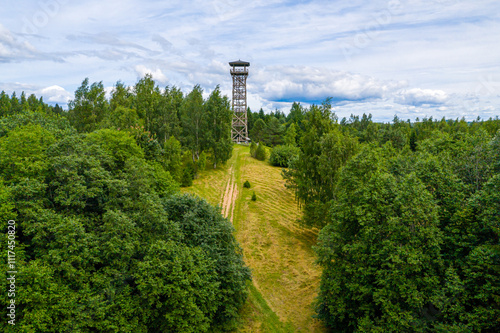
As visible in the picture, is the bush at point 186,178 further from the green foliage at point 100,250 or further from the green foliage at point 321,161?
the green foliage at point 100,250

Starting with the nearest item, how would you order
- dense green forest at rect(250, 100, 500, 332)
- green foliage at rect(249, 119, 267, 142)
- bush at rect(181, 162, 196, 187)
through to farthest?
1. dense green forest at rect(250, 100, 500, 332)
2. bush at rect(181, 162, 196, 187)
3. green foliage at rect(249, 119, 267, 142)

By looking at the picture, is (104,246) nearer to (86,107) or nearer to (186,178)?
(186,178)

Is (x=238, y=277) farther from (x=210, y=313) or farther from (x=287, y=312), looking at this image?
(x=287, y=312)

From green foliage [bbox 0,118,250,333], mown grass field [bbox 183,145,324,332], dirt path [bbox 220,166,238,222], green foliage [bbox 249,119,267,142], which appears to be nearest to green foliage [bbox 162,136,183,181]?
mown grass field [bbox 183,145,324,332]

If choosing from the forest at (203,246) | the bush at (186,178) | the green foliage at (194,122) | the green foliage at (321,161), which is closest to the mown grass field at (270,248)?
the bush at (186,178)

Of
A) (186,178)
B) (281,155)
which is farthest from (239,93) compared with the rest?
(186,178)

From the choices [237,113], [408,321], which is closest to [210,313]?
[408,321]

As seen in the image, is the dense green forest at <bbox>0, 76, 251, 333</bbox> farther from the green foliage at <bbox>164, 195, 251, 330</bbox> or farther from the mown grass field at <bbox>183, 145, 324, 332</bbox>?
the mown grass field at <bbox>183, 145, 324, 332</bbox>

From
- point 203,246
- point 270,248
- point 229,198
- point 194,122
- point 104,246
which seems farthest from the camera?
point 194,122
